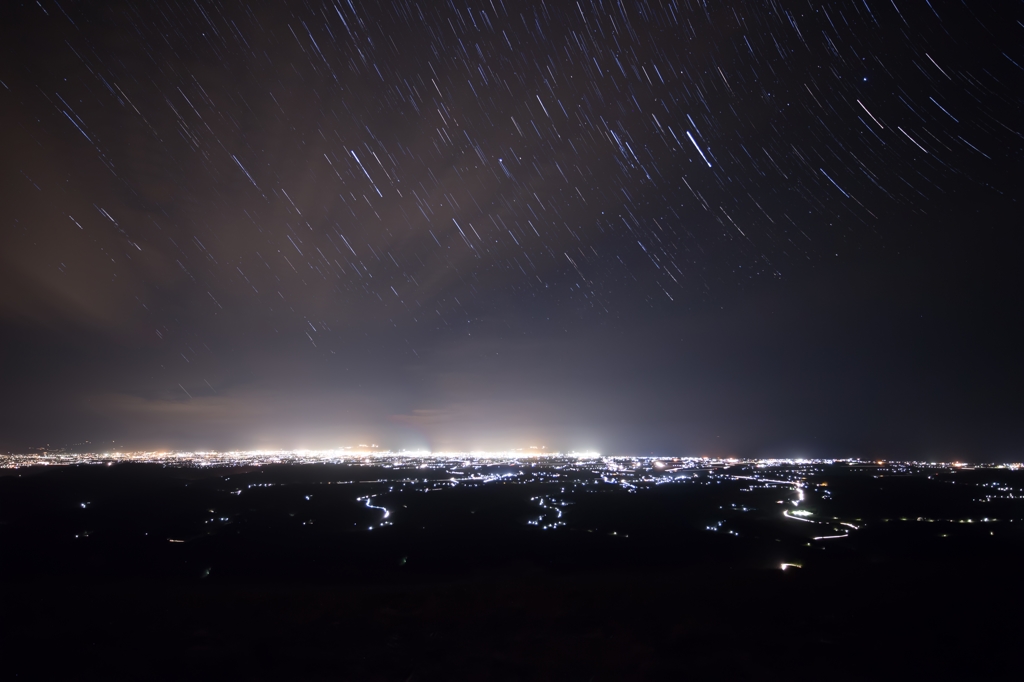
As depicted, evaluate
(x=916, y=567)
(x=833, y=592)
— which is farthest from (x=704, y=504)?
(x=833, y=592)

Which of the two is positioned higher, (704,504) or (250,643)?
(250,643)

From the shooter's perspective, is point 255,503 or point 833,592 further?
point 255,503

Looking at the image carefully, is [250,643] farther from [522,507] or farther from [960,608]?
[522,507]

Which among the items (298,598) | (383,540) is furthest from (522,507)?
(298,598)

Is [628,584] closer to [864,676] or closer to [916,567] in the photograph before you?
[864,676]

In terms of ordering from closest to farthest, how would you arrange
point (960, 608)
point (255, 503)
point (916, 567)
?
point (960, 608)
point (916, 567)
point (255, 503)

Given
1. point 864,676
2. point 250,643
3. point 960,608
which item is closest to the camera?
point 864,676
